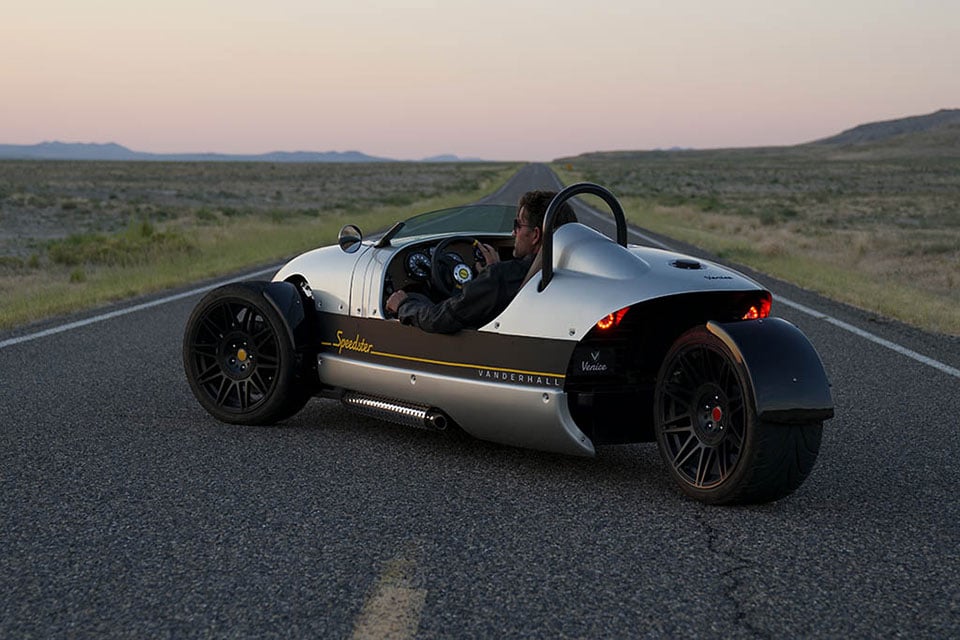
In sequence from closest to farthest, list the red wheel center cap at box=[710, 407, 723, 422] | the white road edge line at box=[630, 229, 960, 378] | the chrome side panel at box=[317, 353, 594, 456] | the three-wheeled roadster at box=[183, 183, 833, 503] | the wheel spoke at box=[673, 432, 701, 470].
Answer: the three-wheeled roadster at box=[183, 183, 833, 503] < the red wheel center cap at box=[710, 407, 723, 422] < the wheel spoke at box=[673, 432, 701, 470] < the chrome side panel at box=[317, 353, 594, 456] < the white road edge line at box=[630, 229, 960, 378]

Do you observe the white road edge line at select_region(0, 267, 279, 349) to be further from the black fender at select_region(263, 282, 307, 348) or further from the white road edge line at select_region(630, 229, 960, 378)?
the white road edge line at select_region(630, 229, 960, 378)

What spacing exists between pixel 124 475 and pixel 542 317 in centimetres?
208

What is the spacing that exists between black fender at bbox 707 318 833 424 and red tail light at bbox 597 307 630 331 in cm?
49

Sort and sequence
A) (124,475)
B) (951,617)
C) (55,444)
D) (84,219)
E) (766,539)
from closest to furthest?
(951,617) < (766,539) < (124,475) < (55,444) < (84,219)

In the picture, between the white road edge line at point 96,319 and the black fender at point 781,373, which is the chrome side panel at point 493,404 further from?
the white road edge line at point 96,319

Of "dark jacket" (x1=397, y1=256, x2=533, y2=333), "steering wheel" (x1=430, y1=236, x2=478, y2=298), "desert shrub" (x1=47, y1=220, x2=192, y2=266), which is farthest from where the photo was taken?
"desert shrub" (x1=47, y1=220, x2=192, y2=266)

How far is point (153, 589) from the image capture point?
3.72 meters

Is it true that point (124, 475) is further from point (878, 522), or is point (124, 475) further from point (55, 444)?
point (878, 522)

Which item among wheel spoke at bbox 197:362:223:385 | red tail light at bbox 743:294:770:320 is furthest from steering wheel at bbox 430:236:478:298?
red tail light at bbox 743:294:770:320

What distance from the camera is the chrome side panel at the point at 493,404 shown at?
5.11 meters

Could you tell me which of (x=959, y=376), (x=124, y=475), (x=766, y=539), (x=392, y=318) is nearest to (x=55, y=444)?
(x=124, y=475)

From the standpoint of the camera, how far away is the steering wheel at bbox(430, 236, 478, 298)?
5980mm

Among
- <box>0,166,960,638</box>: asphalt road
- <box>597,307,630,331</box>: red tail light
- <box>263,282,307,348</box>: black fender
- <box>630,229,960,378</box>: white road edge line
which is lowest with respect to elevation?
<box>630,229,960,378</box>: white road edge line

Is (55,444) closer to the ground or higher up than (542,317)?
closer to the ground
